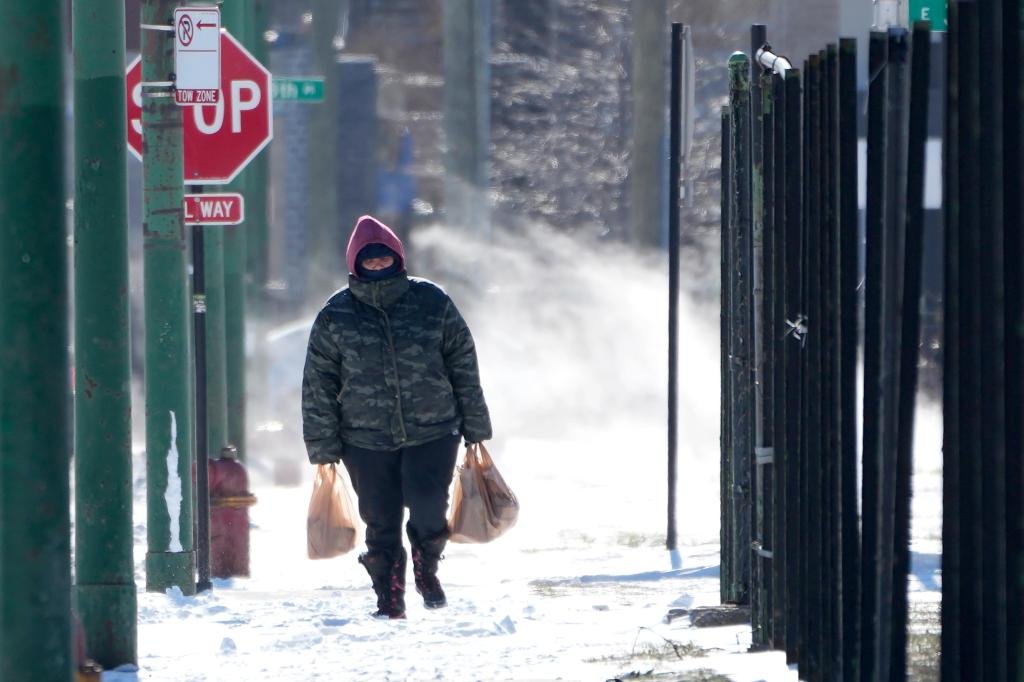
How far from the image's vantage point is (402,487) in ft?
30.3

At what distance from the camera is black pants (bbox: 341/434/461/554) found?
9.14 m

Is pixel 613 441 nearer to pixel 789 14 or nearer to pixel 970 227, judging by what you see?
pixel 789 14

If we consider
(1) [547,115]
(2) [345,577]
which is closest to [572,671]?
(2) [345,577]

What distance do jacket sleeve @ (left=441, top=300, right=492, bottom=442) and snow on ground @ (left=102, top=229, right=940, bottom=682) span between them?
2.59 feet

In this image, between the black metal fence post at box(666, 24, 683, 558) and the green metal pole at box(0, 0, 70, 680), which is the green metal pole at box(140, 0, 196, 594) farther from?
the green metal pole at box(0, 0, 70, 680)

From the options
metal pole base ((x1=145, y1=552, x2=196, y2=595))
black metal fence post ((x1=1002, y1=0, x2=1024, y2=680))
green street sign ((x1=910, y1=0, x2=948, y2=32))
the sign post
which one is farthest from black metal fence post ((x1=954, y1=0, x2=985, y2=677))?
metal pole base ((x1=145, y1=552, x2=196, y2=595))

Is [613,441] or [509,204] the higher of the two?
[509,204]

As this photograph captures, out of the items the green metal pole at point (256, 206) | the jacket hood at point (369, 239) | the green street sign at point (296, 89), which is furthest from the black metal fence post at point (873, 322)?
the green metal pole at point (256, 206)

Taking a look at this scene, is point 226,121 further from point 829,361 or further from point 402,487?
point 829,361

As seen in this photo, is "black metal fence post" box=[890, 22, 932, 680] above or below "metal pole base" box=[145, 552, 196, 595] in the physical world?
above

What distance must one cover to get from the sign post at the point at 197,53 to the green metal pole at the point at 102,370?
7.52 feet

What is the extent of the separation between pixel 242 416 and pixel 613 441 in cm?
847

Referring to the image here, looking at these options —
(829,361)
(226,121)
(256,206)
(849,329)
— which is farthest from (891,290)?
(256,206)

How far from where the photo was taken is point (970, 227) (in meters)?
4.75
